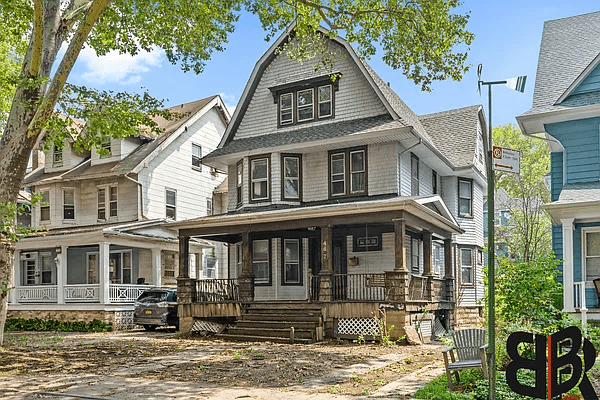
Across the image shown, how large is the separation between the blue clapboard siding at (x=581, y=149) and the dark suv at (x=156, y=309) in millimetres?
13748

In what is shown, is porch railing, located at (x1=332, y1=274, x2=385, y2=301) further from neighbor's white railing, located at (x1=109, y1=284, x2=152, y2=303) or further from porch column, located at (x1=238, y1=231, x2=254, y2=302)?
neighbor's white railing, located at (x1=109, y1=284, x2=152, y2=303)

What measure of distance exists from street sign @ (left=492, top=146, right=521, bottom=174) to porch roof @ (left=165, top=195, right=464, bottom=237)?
965 centimetres

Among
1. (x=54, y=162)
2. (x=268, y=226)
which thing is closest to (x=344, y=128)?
(x=268, y=226)

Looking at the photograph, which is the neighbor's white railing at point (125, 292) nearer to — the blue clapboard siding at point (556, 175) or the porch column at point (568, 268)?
the blue clapboard siding at point (556, 175)

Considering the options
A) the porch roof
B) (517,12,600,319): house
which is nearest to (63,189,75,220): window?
the porch roof

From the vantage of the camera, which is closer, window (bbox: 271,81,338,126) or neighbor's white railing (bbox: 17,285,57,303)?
window (bbox: 271,81,338,126)

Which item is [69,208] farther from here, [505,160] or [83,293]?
[505,160]

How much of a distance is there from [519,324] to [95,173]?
69.2ft

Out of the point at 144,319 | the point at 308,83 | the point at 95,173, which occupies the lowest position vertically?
the point at 144,319

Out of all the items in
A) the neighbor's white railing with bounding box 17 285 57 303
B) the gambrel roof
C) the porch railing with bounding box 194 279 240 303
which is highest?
the gambrel roof

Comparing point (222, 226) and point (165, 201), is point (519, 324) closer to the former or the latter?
point (222, 226)

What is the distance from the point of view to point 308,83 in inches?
893

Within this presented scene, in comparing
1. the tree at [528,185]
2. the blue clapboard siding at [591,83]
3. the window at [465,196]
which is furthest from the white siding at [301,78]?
the tree at [528,185]

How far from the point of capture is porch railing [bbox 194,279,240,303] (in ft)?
69.3
